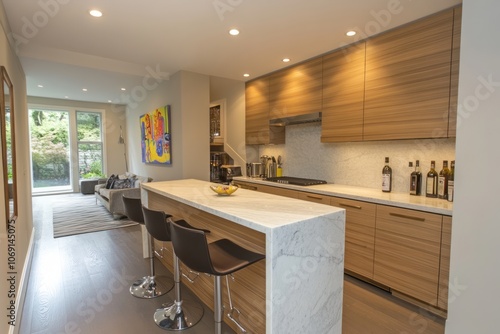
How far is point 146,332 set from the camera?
195 cm

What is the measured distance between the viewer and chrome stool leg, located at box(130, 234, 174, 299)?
8.01 ft

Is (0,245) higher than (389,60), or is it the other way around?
(389,60)

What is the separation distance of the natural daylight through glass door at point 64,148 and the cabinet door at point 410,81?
8045 millimetres

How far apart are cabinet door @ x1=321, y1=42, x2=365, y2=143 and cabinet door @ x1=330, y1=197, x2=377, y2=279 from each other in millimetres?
803

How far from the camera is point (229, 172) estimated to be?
472 cm

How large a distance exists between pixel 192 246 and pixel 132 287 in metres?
1.59

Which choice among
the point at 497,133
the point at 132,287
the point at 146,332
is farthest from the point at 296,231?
the point at 132,287

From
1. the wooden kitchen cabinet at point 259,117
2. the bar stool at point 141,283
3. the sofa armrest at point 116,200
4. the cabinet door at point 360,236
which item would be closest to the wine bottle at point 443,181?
the cabinet door at point 360,236

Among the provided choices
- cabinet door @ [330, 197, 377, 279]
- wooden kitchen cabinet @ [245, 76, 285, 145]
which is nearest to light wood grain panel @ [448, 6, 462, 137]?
cabinet door @ [330, 197, 377, 279]

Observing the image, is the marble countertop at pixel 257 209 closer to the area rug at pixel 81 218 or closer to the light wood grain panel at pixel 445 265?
the light wood grain panel at pixel 445 265

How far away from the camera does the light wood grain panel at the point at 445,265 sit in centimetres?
200

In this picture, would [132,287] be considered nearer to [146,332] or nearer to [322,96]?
[146,332]

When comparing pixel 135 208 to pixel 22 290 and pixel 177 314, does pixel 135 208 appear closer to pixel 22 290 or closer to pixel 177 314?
pixel 177 314

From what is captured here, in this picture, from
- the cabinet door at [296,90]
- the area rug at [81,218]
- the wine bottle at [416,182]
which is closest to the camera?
the wine bottle at [416,182]
